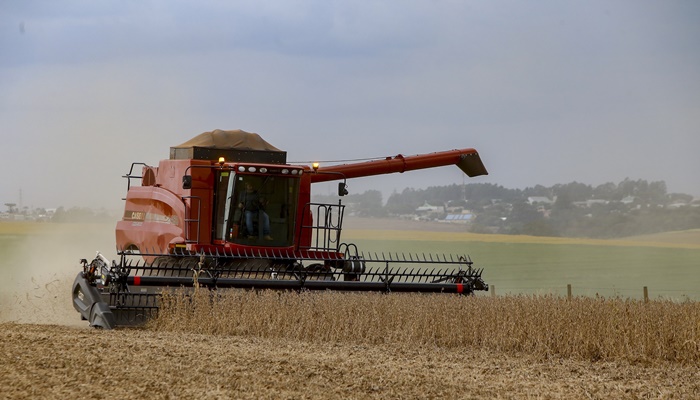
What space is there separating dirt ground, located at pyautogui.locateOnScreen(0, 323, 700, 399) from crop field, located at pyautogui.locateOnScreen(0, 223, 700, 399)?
16mm

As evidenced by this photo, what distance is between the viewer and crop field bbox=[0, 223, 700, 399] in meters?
Answer: 7.79

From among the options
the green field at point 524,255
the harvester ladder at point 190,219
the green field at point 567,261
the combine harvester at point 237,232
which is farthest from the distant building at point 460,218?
the harvester ladder at point 190,219

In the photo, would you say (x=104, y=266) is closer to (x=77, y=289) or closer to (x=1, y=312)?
(x=77, y=289)

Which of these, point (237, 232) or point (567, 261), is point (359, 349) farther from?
point (567, 261)

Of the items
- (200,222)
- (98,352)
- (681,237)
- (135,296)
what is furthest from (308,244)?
(681,237)

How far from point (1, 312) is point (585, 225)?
39.4 meters

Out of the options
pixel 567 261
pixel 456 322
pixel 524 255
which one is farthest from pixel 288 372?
pixel 524 255

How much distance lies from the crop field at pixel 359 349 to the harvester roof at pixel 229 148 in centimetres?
287

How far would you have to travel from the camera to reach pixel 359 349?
1008 centimetres

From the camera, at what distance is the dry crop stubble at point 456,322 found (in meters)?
10.3

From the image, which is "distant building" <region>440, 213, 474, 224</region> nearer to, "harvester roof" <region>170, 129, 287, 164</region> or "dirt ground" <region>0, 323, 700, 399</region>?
"harvester roof" <region>170, 129, 287, 164</region>

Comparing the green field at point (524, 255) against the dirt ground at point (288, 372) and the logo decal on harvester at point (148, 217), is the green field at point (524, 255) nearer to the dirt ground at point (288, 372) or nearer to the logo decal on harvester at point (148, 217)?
the logo decal on harvester at point (148, 217)

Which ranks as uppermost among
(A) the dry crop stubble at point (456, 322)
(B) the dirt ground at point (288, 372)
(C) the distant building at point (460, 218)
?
(C) the distant building at point (460, 218)

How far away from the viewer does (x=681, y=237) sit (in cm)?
4738
